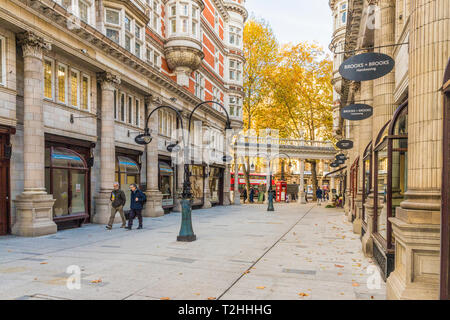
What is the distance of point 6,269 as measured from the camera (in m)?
7.21

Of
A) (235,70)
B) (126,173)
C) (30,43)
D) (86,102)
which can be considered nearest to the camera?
(30,43)

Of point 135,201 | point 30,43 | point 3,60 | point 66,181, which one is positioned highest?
point 30,43

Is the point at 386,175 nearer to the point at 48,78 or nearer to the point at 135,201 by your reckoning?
the point at 135,201

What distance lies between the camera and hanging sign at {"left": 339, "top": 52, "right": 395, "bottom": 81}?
23.8ft

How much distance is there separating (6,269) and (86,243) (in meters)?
3.55

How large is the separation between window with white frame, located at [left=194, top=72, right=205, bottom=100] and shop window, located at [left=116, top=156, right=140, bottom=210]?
1062cm

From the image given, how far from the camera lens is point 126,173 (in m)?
18.7

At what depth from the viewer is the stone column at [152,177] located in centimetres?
1978

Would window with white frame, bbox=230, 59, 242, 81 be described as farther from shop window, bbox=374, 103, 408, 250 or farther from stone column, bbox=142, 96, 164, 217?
shop window, bbox=374, 103, 408, 250

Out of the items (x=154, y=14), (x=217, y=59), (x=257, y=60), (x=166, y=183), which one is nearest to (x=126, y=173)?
(x=166, y=183)

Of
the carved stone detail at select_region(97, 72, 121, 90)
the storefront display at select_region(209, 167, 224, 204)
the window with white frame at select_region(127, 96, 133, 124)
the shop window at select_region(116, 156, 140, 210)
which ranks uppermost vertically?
the carved stone detail at select_region(97, 72, 121, 90)

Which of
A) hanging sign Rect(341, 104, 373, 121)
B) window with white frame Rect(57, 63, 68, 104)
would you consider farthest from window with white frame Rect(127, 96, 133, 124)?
hanging sign Rect(341, 104, 373, 121)

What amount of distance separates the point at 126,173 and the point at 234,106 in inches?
791
